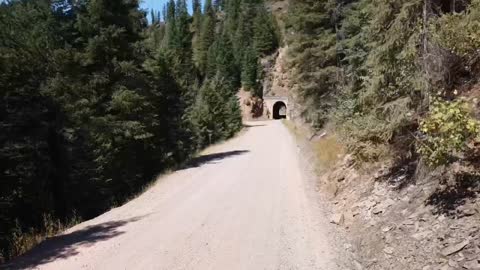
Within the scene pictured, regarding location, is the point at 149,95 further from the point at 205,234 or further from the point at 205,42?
the point at 205,42

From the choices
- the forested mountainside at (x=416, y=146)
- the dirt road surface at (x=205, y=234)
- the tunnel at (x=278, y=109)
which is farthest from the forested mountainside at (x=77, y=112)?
the tunnel at (x=278, y=109)

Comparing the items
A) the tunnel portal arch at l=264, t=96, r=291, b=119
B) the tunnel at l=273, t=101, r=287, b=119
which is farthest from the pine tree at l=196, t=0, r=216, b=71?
the tunnel portal arch at l=264, t=96, r=291, b=119

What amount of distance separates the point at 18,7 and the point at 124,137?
→ 773cm

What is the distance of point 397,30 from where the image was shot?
798 cm

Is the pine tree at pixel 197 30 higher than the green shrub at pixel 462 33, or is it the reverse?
the pine tree at pixel 197 30

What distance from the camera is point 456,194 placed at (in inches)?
243

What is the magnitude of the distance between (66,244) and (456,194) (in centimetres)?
708

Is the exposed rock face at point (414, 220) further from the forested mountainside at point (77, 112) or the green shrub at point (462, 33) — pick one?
the forested mountainside at point (77, 112)

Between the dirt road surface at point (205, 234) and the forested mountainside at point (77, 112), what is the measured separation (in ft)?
4.70

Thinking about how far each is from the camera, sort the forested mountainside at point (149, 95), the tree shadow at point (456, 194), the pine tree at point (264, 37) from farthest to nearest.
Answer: the pine tree at point (264, 37), the forested mountainside at point (149, 95), the tree shadow at point (456, 194)

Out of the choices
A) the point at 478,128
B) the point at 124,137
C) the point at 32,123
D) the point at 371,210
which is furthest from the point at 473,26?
the point at 124,137

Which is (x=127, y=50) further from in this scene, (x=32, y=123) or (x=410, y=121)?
(x=410, y=121)

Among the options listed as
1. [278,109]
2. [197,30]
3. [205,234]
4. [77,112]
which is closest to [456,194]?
[205,234]

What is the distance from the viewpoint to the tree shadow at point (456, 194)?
5961 mm
